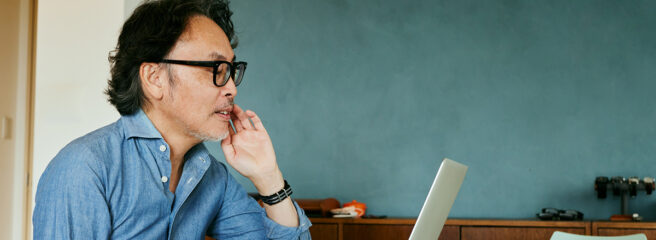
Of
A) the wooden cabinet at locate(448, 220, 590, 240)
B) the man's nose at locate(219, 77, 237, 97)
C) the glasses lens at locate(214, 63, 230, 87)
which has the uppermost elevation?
the glasses lens at locate(214, 63, 230, 87)

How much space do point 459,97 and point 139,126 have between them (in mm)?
3423

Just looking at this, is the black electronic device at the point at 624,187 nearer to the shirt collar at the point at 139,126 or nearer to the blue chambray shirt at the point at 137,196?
the blue chambray shirt at the point at 137,196

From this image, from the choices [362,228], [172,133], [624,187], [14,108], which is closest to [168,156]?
[172,133]

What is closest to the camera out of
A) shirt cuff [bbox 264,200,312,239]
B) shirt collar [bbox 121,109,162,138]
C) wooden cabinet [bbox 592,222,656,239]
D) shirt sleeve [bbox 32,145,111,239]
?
shirt sleeve [bbox 32,145,111,239]

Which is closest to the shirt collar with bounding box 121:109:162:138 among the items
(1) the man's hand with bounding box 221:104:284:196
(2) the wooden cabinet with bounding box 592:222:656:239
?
(1) the man's hand with bounding box 221:104:284:196

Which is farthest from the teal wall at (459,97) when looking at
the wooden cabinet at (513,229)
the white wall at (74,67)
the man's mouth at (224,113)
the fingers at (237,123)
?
the man's mouth at (224,113)

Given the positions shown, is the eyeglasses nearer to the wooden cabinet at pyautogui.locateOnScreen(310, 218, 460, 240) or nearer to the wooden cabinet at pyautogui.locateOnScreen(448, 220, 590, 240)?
the wooden cabinet at pyautogui.locateOnScreen(310, 218, 460, 240)

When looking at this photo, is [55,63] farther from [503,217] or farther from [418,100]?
[503,217]

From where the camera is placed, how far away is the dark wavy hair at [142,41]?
1511mm

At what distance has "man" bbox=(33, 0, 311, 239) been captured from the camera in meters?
1.26

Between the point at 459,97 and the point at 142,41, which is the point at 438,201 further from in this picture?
the point at 459,97

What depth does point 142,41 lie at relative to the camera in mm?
1510

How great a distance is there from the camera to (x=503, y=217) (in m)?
4.45

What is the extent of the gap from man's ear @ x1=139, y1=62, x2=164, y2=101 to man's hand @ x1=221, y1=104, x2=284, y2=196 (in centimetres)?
29
